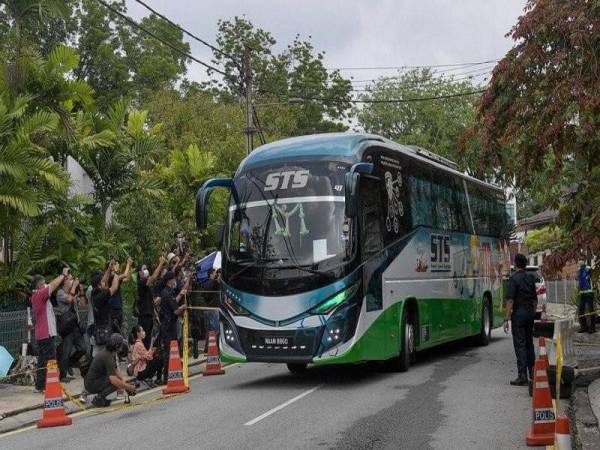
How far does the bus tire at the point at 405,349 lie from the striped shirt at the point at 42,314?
592 cm

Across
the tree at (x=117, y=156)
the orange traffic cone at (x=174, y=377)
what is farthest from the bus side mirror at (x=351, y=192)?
the tree at (x=117, y=156)

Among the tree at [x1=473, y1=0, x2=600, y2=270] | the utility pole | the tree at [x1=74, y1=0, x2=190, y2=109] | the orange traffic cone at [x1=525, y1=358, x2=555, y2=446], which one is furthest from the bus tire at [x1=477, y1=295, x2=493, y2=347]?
the tree at [x1=74, y1=0, x2=190, y2=109]

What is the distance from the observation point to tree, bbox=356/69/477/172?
53438mm

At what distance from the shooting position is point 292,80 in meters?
52.4

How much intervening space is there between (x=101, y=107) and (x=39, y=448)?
125ft

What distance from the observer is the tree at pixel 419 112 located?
5344 cm

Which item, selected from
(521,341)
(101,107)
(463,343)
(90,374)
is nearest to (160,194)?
(463,343)

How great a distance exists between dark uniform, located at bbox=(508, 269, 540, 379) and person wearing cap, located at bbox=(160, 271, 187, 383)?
220 inches

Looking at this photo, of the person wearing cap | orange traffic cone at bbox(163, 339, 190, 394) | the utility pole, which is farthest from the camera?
the utility pole

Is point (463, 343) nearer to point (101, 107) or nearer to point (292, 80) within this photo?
point (101, 107)

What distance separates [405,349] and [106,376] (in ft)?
17.5

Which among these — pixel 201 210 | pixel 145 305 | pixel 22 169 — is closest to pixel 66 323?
pixel 145 305

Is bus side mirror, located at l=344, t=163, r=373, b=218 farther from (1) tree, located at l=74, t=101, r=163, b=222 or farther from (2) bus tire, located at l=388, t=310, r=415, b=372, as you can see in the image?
(1) tree, located at l=74, t=101, r=163, b=222

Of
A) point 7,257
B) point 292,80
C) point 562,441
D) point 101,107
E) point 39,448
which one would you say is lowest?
point 39,448
